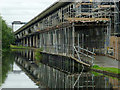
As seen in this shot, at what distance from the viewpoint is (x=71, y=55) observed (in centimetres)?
2808

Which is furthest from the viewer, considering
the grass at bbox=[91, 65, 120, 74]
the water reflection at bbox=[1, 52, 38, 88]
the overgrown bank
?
the grass at bbox=[91, 65, 120, 74]

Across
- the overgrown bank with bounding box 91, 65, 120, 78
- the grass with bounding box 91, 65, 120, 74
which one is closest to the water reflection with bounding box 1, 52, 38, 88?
the overgrown bank with bounding box 91, 65, 120, 78

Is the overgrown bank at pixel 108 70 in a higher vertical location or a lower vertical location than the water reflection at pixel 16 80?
higher

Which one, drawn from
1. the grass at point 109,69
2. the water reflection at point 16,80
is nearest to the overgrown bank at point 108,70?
the grass at point 109,69

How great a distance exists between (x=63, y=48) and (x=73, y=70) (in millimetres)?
6263

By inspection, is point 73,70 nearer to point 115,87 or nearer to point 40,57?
point 115,87

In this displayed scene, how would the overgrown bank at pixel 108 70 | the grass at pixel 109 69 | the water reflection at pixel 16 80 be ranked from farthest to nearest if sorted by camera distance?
1. the grass at pixel 109 69
2. the overgrown bank at pixel 108 70
3. the water reflection at pixel 16 80

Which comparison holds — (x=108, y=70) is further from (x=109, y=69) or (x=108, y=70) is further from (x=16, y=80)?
(x=16, y=80)

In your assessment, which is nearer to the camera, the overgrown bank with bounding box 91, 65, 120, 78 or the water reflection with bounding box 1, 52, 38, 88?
the water reflection with bounding box 1, 52, 38, 88

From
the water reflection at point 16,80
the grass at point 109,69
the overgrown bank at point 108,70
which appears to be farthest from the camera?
the grass at point 109,69

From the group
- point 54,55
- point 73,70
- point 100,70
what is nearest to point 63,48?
point 54,55

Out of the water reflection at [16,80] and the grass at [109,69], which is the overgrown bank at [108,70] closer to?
the grass at [109,69]

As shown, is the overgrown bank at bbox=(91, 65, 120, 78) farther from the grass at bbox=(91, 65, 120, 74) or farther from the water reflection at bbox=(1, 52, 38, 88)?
the water reflection at bbox=(1, 52, 38, 88)

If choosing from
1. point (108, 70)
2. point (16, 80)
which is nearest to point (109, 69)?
point (108, 70)
